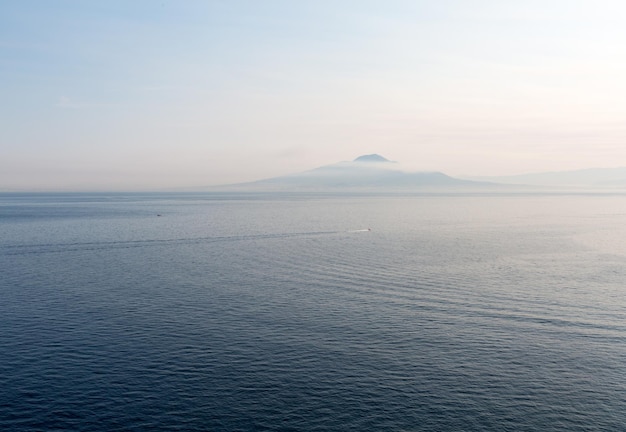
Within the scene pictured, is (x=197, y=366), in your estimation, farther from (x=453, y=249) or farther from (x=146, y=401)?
(x=453, y=249)

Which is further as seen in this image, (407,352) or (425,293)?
(425,293)

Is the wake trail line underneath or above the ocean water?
above

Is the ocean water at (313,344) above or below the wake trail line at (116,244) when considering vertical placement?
below

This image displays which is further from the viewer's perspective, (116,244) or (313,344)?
(116,244)

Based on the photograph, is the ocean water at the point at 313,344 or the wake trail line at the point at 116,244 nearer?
the ocean water at the point at 313,344

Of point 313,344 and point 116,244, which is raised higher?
point 116,244

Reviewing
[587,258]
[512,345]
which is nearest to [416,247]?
[587,258]

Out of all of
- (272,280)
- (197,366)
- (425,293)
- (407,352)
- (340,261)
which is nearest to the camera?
(197,366)

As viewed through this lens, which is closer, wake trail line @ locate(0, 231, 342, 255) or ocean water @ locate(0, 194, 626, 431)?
ocean water @ locate(0, 194, 626, 431)
